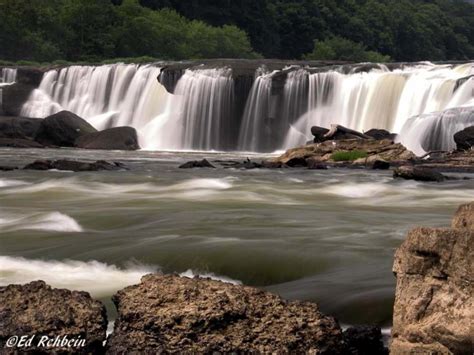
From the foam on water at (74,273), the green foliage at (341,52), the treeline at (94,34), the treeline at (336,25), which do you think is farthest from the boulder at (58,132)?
the green foliage at (341,52)

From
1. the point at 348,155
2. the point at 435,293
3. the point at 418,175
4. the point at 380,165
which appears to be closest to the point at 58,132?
the point at 348,155

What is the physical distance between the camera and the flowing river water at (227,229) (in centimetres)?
795

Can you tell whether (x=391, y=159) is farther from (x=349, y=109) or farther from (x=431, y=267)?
(x=431, y=267)

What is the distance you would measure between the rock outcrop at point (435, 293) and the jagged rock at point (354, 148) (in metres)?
18.7

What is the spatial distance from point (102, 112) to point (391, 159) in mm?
25631

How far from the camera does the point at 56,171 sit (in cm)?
2083

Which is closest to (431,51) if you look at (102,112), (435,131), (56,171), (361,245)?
(102,112)

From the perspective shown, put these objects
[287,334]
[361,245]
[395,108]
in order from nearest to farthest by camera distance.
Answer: [287,334], [361,245], [395,108]

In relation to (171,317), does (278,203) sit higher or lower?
lower

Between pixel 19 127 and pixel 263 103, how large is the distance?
Result: 1095 cm

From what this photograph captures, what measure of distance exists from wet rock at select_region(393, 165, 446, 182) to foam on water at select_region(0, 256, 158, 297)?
36.3ft

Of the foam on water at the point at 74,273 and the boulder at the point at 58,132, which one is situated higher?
the foam on water at the point at 74,273

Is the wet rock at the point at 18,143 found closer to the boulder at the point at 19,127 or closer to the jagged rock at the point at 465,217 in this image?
the boulder at the point at 19,127

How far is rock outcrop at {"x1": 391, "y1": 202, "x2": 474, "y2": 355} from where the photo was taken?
519 centimetres
